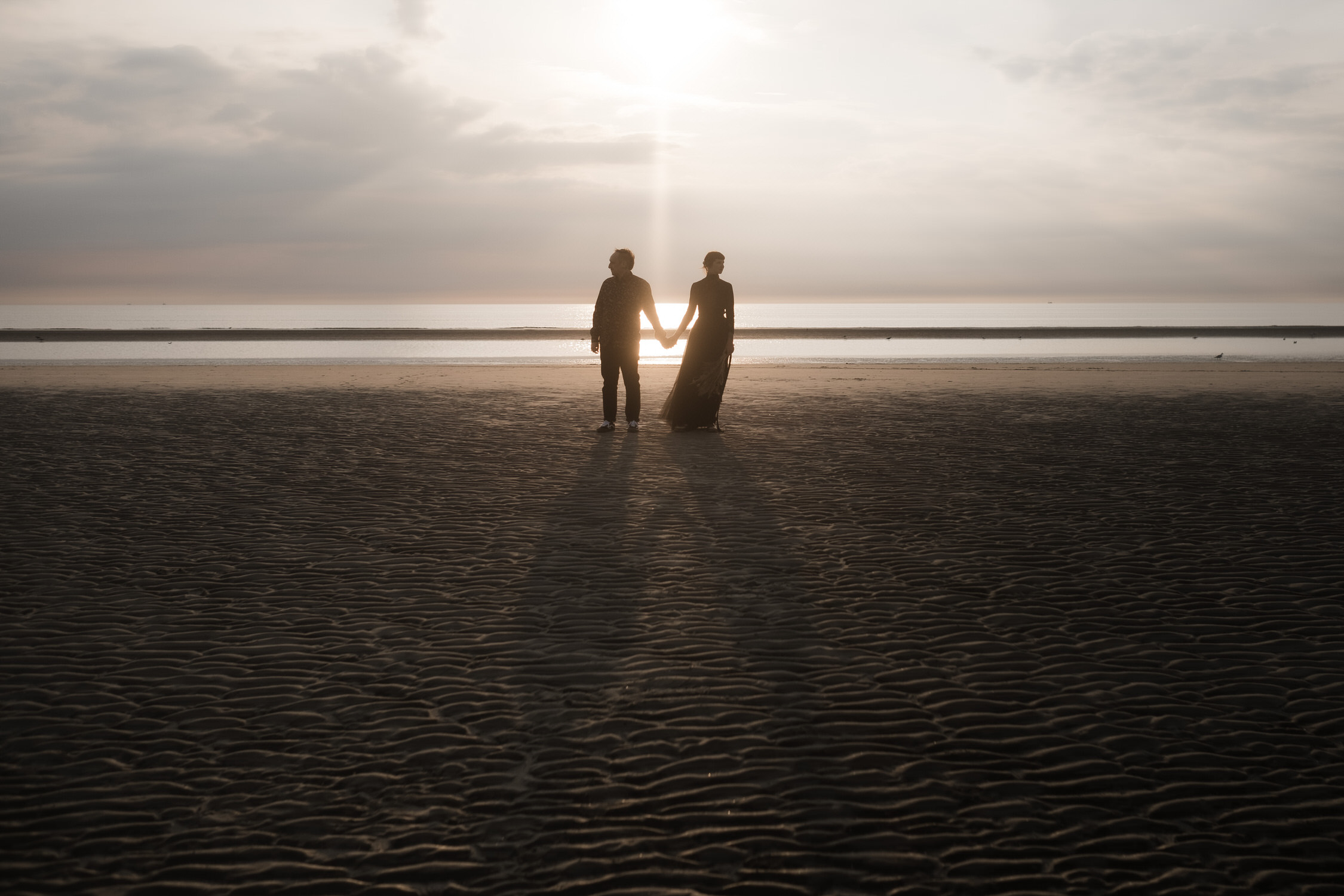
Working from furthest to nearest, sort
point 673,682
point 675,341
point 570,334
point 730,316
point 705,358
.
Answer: point 570,334 < point 730,316 < point 705,358 < point 675,341 < point 673,682

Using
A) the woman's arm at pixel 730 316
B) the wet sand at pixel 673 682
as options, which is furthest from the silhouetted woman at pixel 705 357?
the wet sand at pixel 673 682

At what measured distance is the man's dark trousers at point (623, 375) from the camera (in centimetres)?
1479

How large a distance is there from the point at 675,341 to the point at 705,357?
0.94 meters

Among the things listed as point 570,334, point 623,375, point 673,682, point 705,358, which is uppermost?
point 570,334

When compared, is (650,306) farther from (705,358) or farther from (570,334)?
(570,334)

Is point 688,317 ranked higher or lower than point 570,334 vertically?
lower

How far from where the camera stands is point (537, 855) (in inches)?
127

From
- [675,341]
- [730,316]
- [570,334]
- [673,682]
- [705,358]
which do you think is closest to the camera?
[673,682]

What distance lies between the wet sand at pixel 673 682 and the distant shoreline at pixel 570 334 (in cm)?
5521

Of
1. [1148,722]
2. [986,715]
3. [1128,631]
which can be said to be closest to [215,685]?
[986,715]

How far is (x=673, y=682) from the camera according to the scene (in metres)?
4.82

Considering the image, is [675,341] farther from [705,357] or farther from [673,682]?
[673,682]

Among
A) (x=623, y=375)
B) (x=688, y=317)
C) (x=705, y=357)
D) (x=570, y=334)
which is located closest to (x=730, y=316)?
(x=705, y=357)

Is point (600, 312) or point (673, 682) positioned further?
point (600, 312)
